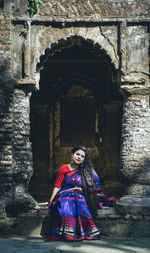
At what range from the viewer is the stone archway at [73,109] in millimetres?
8312

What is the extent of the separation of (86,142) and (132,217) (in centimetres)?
372

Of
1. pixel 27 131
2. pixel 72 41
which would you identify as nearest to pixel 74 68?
pixel 72 41

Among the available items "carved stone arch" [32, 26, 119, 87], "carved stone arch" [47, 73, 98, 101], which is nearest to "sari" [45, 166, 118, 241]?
"carved stone arch" [32, 26, 119, 87]

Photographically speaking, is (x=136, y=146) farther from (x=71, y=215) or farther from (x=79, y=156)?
(x=71, y=215)

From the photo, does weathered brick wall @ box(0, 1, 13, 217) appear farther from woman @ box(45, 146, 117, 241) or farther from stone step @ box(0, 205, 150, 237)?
woman @ box(45, 146, 117, 241)

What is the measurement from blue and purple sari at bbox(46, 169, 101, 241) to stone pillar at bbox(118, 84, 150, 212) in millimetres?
882

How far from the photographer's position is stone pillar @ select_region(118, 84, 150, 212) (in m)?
5.21

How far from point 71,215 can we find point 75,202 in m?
0.22

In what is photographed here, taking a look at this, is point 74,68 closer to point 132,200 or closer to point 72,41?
point 72,41

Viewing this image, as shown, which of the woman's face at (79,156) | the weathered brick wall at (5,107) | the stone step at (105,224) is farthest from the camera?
the weathered brick wall at (5,107)

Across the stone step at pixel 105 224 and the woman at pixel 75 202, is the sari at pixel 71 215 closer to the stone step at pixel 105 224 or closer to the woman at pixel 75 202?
the woman at pixel 75 202

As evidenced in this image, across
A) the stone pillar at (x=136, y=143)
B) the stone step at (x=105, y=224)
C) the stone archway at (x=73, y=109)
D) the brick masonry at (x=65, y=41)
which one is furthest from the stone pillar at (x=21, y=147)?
the stone archway at (x=73, y=109)

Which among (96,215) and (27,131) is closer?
(96,215)

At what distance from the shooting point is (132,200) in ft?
16.4
